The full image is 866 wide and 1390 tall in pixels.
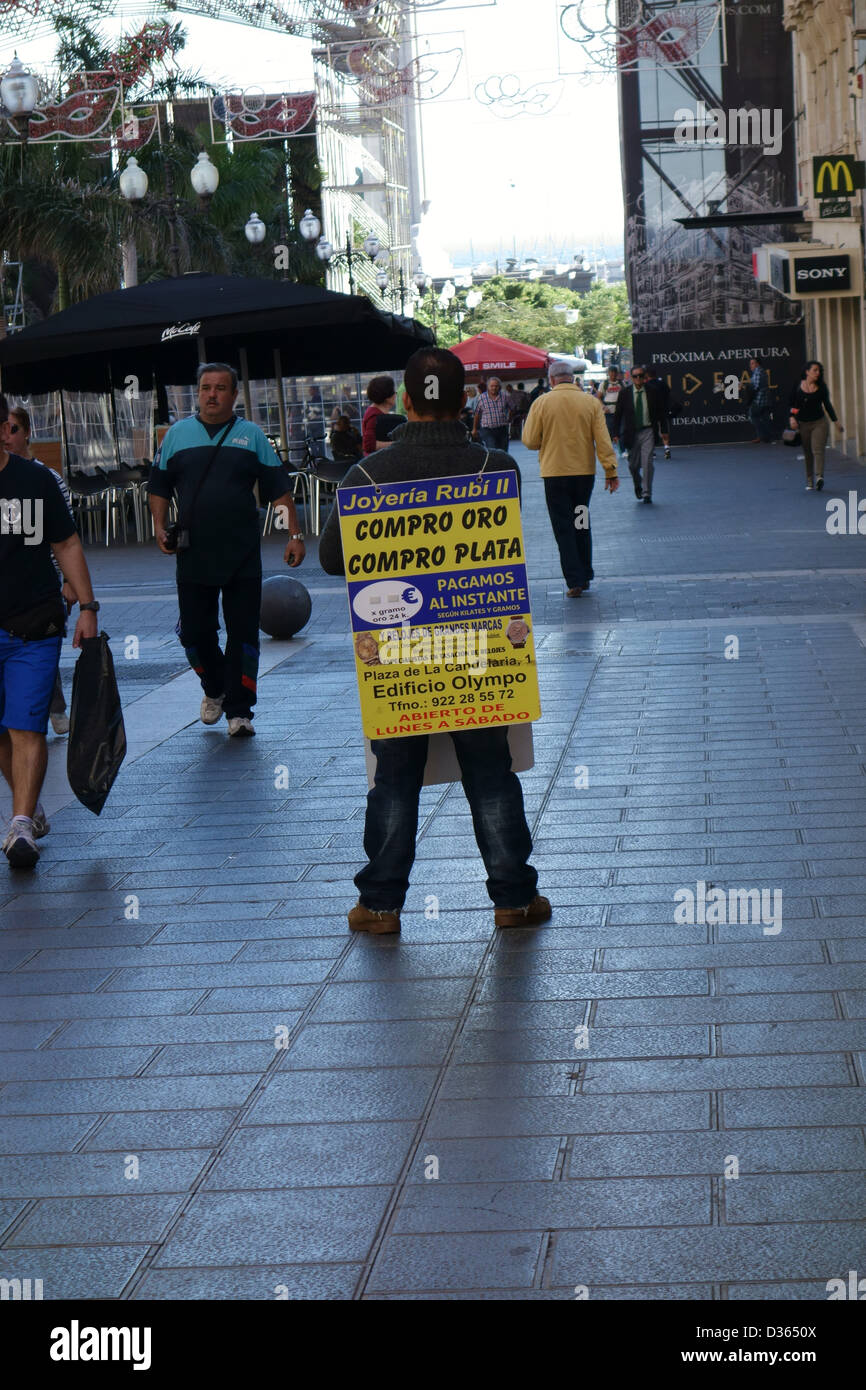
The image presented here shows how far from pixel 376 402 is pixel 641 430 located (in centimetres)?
899

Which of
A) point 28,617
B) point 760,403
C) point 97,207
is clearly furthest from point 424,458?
point 760,403

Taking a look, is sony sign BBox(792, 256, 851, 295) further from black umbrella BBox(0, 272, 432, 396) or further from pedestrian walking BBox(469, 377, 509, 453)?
black umbrella BBox(0, 272, 432, 396)

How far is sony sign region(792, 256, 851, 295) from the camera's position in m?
28.8

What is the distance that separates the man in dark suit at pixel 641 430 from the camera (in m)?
23.0

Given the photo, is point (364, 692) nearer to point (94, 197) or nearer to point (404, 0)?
point (404, 0)

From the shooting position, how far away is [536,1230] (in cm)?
334

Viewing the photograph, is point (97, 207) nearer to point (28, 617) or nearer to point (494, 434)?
point (494, 434)

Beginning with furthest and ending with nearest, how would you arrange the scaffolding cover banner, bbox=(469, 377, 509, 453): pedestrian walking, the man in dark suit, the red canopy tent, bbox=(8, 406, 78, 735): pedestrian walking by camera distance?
the red canopy tent
the scaffolding cover banner
bbox=(469, 377, 509, 453): pedestrian walking
the man in dark suit
bbox=(8, 406, 78, 735): pedestrian walking

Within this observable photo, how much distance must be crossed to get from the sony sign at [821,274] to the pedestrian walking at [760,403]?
899 cm

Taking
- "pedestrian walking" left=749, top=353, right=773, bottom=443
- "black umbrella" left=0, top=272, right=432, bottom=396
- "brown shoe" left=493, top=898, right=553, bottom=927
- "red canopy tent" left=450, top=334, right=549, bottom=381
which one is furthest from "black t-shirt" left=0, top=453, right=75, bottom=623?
"red canopy tent" left=450, top=334, right=549, bottom=381

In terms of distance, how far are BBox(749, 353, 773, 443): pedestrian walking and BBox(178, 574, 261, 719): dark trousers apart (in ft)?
99.9

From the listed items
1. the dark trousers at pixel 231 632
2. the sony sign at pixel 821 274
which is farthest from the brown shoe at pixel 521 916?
the sony sign at pixel 821 274

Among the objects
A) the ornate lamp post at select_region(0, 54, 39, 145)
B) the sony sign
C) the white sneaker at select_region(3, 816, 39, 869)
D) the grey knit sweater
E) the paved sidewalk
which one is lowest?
→ the paved sidewalk
